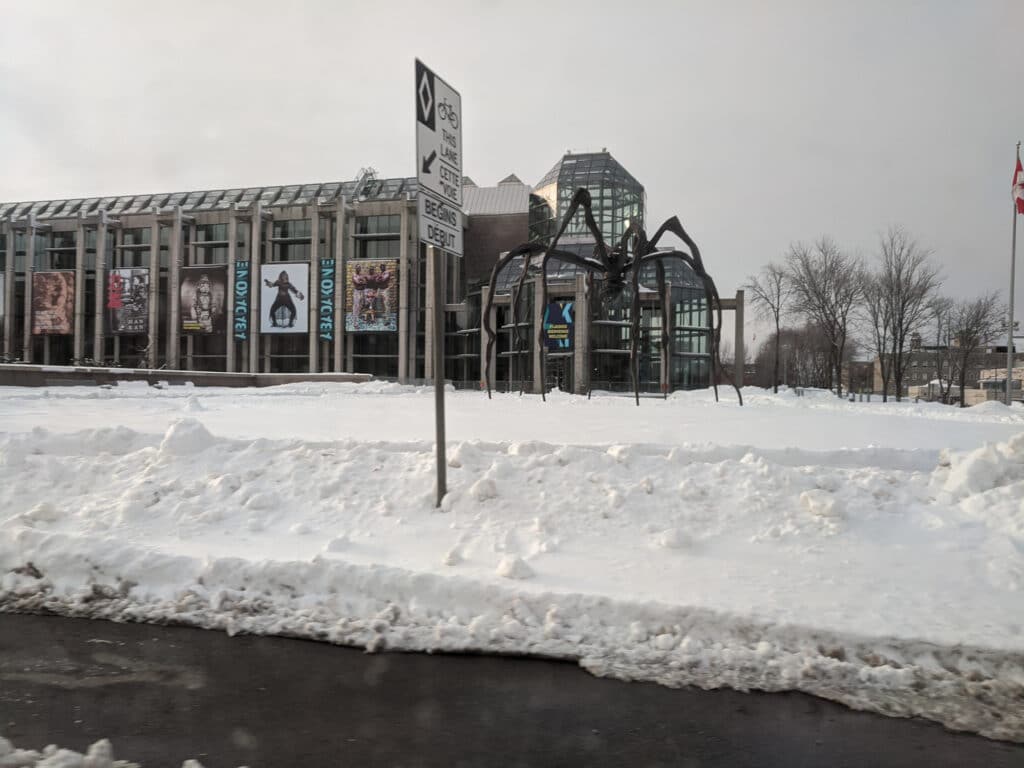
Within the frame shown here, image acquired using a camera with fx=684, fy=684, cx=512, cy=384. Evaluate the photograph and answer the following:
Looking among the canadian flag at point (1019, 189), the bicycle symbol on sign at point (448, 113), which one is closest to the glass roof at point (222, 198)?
the canadian flag at point (1019, 189)

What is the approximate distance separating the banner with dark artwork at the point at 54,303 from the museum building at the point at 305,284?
13cm

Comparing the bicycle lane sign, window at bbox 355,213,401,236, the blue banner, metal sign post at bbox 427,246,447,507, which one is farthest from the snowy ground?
the blue banner

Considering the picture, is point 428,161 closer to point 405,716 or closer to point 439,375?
point 439,375

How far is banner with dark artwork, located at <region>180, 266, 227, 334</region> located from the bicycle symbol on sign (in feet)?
219

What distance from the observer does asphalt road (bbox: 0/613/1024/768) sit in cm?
275

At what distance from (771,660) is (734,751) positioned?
3.24ft

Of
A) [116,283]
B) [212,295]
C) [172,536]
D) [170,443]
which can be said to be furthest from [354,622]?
[116,283]

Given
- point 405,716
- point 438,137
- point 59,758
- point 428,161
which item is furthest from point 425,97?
point 59,758

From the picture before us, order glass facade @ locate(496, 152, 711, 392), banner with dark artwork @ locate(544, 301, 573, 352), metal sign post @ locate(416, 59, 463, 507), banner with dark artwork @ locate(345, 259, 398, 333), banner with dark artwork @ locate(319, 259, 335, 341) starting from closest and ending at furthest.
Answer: metal sign post @ locate(416, 59, 463, 507), banner with dark artwork @ locate(544, 301, 573, 352), glass facade @ locate(496, 152, 711, 392), banner with dark artwork @ locate(345, 259, 398, 333), banner with dark artwork @ locate(319, 259, 335, 341)

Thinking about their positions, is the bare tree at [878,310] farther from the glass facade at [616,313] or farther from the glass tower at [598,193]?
the glass tower at [598,193]

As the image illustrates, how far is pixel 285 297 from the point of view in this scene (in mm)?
65250

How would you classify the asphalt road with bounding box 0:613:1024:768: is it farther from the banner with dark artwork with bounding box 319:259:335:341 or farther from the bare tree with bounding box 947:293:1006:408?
the banner with dark artwork with bounding box 319:259:335:341

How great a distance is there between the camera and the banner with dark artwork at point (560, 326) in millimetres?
53156

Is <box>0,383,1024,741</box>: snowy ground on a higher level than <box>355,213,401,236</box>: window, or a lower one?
lower
